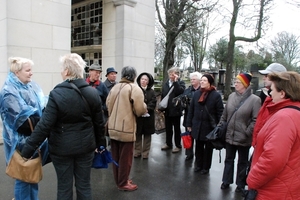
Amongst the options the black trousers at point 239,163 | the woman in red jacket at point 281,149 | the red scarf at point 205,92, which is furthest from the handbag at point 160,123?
the woman in red jacket at point 281,149

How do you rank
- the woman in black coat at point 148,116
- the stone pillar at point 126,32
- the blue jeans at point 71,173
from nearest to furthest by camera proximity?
the blue jeans at point 71,173 < the woman in black coat at point 148,116 < the stone pillar at point 126,32

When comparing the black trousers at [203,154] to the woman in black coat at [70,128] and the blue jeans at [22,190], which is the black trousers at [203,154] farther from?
the blue jeans at [22,190]

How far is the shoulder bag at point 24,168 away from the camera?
2682 mm

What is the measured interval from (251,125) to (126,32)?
496 centimetres

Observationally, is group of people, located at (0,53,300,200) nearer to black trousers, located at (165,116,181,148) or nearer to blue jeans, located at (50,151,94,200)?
blue jeans, located at (50,151,94,200)

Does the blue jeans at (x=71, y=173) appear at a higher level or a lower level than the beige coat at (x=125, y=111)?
lower

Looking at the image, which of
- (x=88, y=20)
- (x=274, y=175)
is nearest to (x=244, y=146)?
(x=274, y=175)

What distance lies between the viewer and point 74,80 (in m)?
2.55

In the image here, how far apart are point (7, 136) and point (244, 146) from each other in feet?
10.6

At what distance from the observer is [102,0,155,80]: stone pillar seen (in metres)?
7.45

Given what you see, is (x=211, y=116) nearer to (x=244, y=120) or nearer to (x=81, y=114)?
(x=244, y=120)

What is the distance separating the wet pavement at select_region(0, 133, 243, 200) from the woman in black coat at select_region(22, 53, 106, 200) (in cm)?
109

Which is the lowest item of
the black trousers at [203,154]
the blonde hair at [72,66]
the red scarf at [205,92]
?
the black trousers at [203,154]

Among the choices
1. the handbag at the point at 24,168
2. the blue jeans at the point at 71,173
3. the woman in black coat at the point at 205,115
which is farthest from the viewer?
the woman in black coat at the point at 205,115
